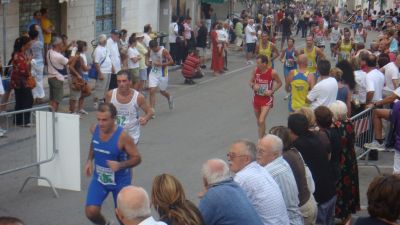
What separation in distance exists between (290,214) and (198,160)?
227 inches

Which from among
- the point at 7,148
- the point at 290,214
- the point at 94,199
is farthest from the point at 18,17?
the point at 290,214

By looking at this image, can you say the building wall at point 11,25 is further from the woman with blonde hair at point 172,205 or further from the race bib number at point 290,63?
the woman with blonde hair at point 172,205

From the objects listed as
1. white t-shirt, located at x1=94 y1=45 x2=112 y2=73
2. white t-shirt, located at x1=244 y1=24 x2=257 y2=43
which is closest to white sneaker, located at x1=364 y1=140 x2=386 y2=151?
white t-shirt, located at x1=94 y1=45 x2=112 y2=73

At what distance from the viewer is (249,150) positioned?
6.41 meters

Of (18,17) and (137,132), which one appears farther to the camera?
(18,17)

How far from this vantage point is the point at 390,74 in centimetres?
1355

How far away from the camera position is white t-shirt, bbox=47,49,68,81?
15531mm

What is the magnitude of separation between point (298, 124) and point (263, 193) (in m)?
1.56

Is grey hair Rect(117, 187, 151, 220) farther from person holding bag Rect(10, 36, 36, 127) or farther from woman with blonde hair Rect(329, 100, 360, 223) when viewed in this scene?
person holding bag Rect(10, 36, 36, 127)

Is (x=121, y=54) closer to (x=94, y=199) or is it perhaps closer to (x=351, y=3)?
(x=94, y=199)

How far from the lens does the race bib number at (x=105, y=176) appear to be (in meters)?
8.09

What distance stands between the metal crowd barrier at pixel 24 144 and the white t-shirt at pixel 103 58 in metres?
5.06

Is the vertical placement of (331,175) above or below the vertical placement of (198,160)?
above

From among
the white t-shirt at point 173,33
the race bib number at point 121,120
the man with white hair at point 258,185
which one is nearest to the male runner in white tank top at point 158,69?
the race bib number at point 121,120
